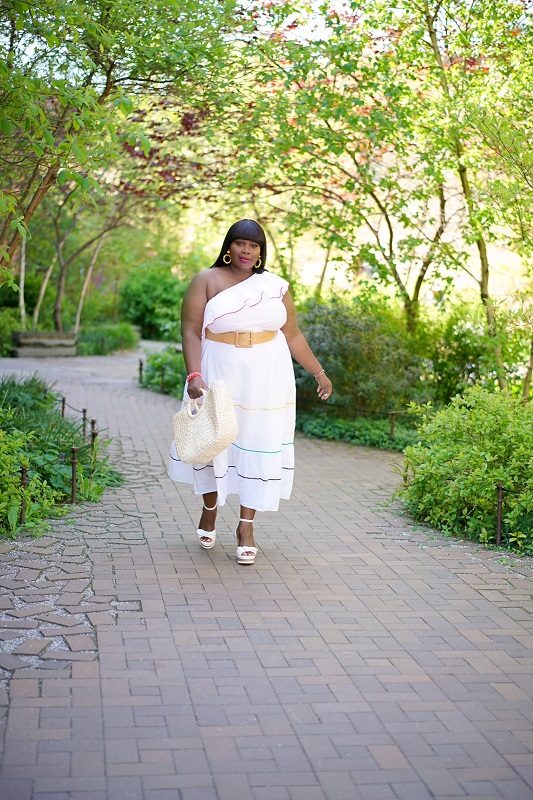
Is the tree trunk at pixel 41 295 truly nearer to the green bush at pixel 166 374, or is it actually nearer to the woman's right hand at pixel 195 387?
the green bush at pixel 166 374

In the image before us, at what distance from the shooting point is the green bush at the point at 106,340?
2078 centimetres

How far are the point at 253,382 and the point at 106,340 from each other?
16.3m

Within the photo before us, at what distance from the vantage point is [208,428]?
5254 mm

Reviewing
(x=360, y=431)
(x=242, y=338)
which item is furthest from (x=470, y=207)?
(x=242, y=338)

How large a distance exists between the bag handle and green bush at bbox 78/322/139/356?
15.4 meters

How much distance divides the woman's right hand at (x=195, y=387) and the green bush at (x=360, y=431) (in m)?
4.84

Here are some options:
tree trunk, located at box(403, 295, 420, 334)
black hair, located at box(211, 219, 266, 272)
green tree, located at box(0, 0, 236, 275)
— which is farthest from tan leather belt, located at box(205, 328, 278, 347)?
tree trunk, located at box(403, 295, 420, 334)

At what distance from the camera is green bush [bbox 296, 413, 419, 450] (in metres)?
10.1

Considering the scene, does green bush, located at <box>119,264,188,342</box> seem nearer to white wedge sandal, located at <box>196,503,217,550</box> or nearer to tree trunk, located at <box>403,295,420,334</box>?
tree trunk, located at <box>403,295,420,334</box>

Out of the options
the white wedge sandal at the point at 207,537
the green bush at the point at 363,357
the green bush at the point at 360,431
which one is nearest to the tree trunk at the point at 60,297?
the green bush at the point at 363,357

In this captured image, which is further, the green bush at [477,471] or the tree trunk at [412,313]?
the tree trunk at [412,313]

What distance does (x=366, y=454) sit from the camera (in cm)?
983

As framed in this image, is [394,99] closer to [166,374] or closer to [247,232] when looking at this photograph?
[247,232]

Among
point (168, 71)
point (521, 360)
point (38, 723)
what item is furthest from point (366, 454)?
point (38, 723)
